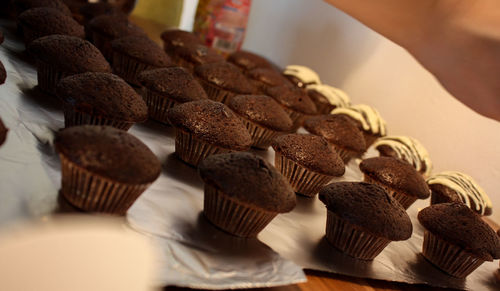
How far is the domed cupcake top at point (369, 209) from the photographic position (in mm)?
2291

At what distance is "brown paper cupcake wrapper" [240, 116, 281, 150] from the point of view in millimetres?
3172

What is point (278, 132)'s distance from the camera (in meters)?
3.22

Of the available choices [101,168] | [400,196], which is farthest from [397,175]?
[101,168]

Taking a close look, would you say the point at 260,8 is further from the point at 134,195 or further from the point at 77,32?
the point at 134,195

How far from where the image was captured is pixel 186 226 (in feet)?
6.64

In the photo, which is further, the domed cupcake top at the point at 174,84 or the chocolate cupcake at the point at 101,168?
the domed cupcake top at the point at 174,84

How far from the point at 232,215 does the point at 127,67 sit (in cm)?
182

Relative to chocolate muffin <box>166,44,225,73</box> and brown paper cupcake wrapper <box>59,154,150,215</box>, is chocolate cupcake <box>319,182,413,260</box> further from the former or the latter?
chocolate muffin <box>166,44,225,73</box>

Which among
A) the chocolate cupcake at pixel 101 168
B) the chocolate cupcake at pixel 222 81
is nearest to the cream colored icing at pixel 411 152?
the chocolate cupcake at pixel 222 81

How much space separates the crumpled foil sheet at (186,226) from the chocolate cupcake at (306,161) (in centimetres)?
14

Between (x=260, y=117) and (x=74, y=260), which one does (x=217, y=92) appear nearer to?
(x=260, y=117)

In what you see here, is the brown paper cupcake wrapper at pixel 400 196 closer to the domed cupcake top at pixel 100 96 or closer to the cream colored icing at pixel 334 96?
the cream colored icing at pixel 334 96

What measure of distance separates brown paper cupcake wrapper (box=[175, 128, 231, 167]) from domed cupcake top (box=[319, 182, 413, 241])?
0.63m

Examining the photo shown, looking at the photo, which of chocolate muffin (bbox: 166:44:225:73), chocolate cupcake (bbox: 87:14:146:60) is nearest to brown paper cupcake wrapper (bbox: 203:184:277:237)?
chocolate cupcake (bbox: 87:14:146:60)
